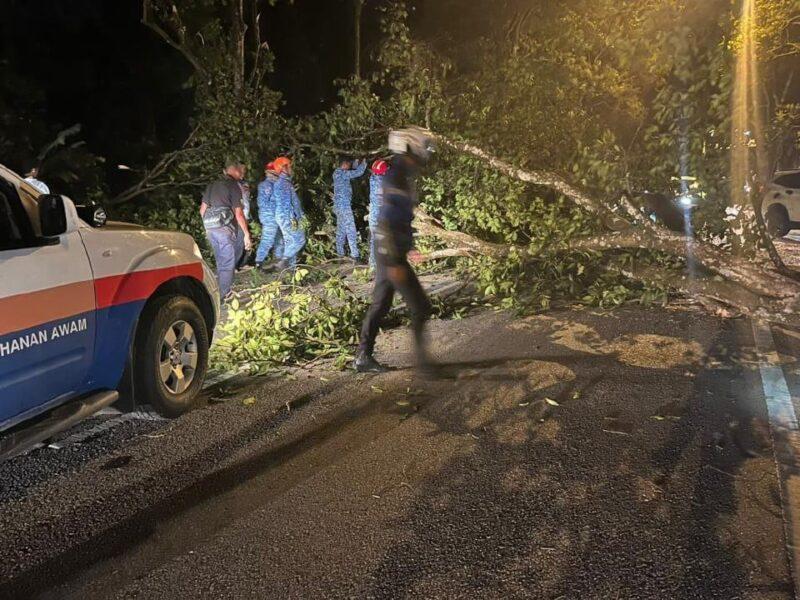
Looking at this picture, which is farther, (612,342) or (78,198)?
(78,198)

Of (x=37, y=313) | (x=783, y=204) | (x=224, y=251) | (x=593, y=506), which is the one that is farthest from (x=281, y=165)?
(x=783, y=204)

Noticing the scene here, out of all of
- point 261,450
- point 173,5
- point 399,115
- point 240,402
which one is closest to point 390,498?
point 261,450

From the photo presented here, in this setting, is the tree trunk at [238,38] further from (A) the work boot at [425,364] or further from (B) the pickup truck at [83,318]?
(A) the work boot at [425,364]

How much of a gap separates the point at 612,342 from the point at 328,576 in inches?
160

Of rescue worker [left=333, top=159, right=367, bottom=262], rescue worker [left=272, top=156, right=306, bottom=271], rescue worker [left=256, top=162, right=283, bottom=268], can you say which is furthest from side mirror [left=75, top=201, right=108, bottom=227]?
rescue worker [left=333, top=159, right=367, bottom=262]

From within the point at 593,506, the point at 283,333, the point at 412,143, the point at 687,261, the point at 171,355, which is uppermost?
the point at 412,143

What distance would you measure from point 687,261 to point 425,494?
520 centimetres

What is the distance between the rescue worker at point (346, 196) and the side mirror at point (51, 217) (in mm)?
7161

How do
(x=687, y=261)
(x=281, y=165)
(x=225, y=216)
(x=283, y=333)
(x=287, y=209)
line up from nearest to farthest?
1. (x=283, y=333)
2. (x=687, y=261)
3. (x=225, y=216)
4. (x=281, y=165)
5. (x=287, y=209)

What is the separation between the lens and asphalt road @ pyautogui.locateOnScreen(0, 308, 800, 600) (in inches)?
109

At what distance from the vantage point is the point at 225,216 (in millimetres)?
7719

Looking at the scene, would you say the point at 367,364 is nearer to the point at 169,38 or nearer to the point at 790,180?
the point at 169,38

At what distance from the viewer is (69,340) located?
11.7ft

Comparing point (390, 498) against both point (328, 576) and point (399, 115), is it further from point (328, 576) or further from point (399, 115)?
point (399, 115)
